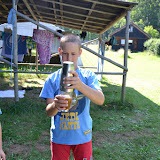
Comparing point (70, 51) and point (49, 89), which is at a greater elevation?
point (70, 51)

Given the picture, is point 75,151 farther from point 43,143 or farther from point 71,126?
point 43,143

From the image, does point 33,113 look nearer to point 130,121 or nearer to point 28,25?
point 130,121

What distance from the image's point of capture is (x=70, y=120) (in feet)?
5.88

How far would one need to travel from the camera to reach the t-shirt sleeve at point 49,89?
5.77 feet

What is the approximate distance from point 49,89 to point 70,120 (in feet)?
1.15

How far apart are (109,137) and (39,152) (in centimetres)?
153

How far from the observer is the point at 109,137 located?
13.3 feet

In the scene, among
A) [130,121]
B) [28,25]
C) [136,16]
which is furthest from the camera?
Result: [136,16]

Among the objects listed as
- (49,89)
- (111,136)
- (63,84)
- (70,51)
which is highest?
(70,51)

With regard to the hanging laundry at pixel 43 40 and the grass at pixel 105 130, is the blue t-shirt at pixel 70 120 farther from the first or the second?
the hanging laundry at pixel 43 40

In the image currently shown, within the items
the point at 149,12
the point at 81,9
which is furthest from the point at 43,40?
the point at 149,12

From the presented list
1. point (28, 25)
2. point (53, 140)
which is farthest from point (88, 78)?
point (28, 25)

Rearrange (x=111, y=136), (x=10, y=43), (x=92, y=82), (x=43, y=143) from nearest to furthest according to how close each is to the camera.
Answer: (x=92, y=82) → (x=43, y=143) → (x=111, y=136) → (x=10, y=43)

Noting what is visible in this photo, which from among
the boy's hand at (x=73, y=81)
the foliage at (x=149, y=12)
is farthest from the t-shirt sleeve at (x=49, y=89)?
the foliage at (x=149, y=12)
